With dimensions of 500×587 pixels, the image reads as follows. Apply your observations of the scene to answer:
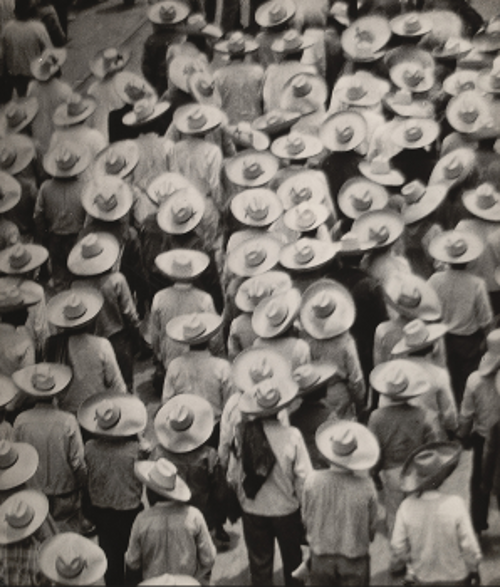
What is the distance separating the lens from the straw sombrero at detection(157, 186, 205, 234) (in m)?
9.54

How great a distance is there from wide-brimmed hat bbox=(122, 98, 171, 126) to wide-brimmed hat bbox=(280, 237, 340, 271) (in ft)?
8.72

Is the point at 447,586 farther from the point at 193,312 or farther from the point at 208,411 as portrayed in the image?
the point at 193,312

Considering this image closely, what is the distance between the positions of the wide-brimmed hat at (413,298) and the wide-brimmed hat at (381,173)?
1542 mm

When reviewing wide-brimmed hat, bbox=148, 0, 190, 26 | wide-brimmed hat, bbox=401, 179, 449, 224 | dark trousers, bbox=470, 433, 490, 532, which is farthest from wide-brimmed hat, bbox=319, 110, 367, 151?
dark trousers, bbox=470, 433, 490, 532

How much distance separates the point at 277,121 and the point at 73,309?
123 inches

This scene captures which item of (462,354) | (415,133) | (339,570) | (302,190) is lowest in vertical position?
(462,354)

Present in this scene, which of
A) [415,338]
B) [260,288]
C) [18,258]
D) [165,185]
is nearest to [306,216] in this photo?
[260,288]

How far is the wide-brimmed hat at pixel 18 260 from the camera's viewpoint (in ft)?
30.5

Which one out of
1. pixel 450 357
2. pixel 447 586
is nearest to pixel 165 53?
pixel 450 357

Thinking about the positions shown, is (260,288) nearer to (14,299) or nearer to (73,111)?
(14,299)

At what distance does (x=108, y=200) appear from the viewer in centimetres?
974

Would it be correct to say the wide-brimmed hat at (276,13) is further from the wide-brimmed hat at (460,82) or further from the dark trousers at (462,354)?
the dark trousers at (462,354)

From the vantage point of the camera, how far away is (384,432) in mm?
7402

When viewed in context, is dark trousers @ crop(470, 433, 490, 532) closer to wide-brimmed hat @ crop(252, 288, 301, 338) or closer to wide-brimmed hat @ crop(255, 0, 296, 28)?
wide-brimmed hat @ crop(252, 288, 301, 338)
